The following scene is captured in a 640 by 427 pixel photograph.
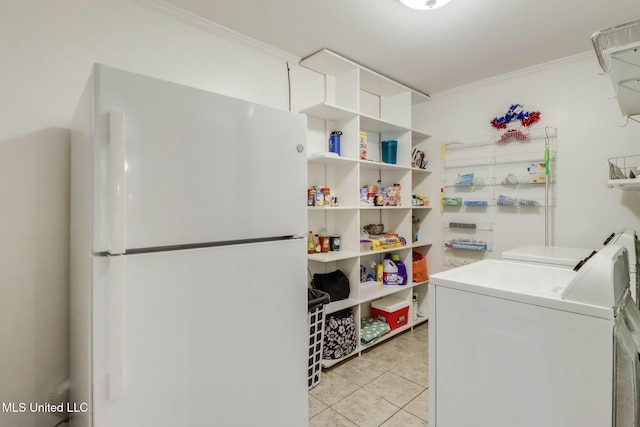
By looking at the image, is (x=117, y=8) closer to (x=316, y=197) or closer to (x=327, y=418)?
(x=316, y=197)

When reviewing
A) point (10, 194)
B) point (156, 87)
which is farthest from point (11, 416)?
point (156, 87)

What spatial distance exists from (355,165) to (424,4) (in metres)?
1.20

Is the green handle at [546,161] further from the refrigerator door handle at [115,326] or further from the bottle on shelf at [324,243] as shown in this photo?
the refrigerator door handle at [115,326]

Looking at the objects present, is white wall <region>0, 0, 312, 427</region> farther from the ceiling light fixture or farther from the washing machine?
the washing machine

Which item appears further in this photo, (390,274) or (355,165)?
(390,274)

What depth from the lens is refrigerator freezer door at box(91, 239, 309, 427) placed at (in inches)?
39.6

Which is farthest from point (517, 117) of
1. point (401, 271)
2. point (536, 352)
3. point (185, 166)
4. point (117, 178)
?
point (117, 178)

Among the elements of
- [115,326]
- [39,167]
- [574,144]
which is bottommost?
[115,326]

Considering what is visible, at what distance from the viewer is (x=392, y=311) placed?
292 centimetres

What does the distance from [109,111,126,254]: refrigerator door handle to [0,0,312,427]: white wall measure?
877 millimetres

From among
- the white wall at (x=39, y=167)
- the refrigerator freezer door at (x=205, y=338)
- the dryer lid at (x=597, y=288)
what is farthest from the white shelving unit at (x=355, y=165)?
the dryer lid at (x=597, y=288)

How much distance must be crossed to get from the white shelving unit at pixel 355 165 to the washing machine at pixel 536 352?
1211 mm

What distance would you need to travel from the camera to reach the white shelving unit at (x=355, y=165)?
257 centimetres

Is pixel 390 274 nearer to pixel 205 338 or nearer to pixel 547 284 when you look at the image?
pixel 547 284
